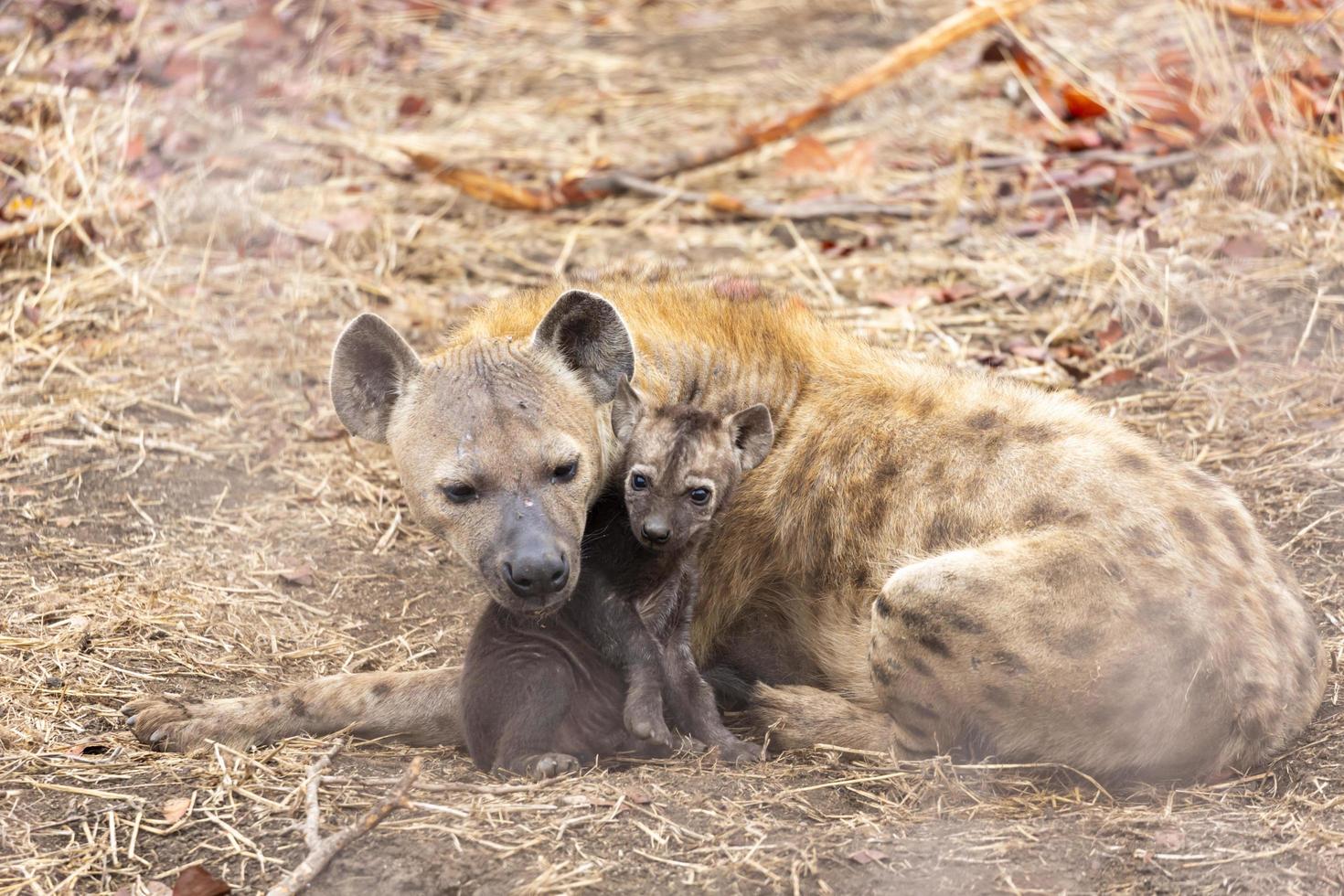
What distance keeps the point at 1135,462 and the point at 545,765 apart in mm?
1524

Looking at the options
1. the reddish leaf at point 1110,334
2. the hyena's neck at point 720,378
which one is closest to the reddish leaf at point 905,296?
the reddish leaf at point 1110,334

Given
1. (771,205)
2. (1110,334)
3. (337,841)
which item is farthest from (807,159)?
(337,841)

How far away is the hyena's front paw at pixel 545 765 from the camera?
3.02 metres

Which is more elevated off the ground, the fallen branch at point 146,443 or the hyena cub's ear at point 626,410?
the hyena cub's ear at point 626,410

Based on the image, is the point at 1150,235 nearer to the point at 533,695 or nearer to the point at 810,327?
the point at 810,327

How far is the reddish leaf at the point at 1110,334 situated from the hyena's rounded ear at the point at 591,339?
250cm

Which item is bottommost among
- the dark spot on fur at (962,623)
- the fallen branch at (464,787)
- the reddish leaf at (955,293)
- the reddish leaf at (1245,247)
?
the fallen branch at (464,787)

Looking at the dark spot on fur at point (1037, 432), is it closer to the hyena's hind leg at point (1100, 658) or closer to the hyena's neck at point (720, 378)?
the hyena's hind leg at point (1100, 658)

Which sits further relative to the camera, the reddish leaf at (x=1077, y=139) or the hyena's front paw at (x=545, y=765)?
the reddish leaf at (x=1077, y=139)

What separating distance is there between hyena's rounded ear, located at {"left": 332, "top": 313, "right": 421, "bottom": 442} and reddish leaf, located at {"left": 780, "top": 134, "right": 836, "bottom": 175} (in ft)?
12.7

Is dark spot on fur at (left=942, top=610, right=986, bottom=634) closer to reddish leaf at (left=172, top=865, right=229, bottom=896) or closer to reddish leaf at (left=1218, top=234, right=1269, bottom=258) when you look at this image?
reddish leaf at (left=172, top=865, right=229, bottom=896)

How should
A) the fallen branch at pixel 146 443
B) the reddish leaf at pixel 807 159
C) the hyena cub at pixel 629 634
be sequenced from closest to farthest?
the hyena cub at pixel 629 634, the fallen branch at pixel 146 443, the reddish leaf at pixel 807 159

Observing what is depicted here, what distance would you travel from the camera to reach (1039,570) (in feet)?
9.89

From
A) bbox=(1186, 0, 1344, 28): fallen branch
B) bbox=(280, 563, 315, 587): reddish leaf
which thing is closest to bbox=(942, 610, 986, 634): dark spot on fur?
bbox=(280, 563, 315, 587): reddish leaf
